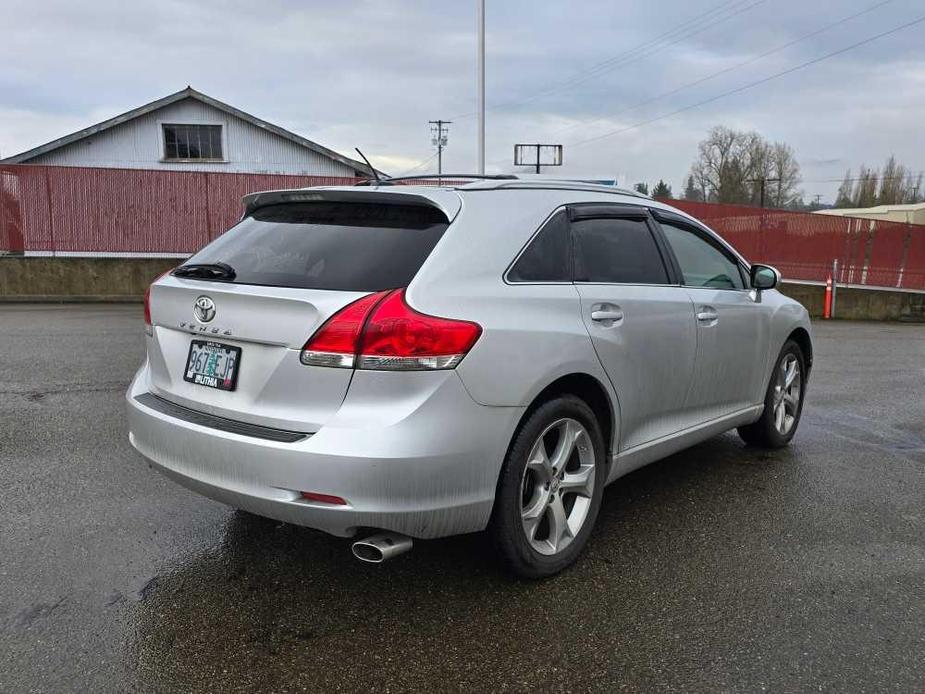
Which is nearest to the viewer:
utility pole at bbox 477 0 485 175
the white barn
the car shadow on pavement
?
the car shadow on pavement

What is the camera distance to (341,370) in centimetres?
261

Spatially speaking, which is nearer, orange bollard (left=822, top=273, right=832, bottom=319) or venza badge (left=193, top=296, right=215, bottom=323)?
venza badge (left=193, top=296, right=215, bottom=323)

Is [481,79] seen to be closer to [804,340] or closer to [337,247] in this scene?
[804,340]

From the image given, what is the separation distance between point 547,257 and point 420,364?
3.07 ft

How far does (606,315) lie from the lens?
335cm

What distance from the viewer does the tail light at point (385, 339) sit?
2588mm

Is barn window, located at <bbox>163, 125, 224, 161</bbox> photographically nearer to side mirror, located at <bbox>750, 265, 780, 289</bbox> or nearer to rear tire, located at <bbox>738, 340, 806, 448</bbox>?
rear tire, located at <bbox>738, 340, 806, 448</bbox>

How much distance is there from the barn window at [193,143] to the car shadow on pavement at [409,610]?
2504 cm

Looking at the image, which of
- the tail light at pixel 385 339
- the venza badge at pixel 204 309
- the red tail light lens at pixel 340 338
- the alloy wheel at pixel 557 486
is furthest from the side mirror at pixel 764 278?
the venza badge at pixel 204 309

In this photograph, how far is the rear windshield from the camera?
278 cm

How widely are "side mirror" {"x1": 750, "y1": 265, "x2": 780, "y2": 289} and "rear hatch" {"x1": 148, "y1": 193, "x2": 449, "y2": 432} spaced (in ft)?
8.42

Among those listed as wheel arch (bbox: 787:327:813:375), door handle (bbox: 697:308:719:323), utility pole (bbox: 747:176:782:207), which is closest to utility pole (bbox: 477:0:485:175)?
wheel arch (bbox: 787:327:813:375)

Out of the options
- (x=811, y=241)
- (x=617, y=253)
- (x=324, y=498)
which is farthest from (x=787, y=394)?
(x=811, y=241)

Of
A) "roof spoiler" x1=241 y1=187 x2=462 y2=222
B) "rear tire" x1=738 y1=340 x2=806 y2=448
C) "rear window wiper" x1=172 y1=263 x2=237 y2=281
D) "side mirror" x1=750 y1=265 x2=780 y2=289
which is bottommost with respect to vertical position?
"rear tire" x1=738 y1=340 x2=806 y2=448
